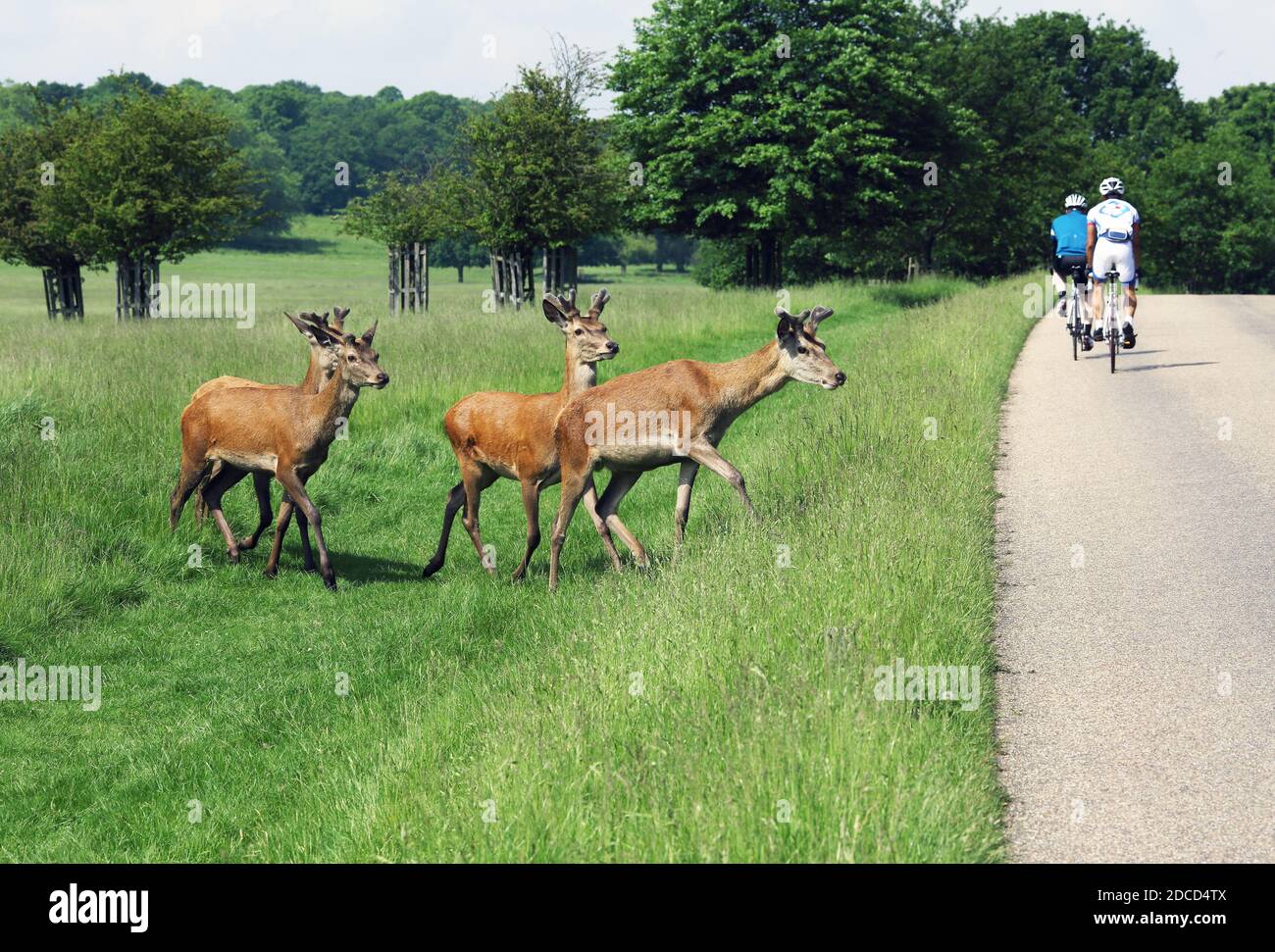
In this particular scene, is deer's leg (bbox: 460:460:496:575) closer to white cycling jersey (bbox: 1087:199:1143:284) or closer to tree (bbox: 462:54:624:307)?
white cycling jersey (bbox: 1087:199:1143:284)

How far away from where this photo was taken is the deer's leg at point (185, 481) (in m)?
11.6

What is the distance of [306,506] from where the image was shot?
35.6 ft

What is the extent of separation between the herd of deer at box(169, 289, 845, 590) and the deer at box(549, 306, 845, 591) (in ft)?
0.04

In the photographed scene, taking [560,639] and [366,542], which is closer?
[560,639]

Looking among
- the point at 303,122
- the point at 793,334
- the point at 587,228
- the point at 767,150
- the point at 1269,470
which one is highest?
the point at 303,122

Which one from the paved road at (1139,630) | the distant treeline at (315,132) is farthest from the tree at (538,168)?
the distant treeline at (315,132)

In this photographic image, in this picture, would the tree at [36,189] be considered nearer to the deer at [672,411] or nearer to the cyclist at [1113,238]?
the cyclist at [1113,238]

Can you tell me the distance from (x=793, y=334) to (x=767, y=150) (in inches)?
1196

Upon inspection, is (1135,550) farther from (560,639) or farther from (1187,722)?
(560,639)

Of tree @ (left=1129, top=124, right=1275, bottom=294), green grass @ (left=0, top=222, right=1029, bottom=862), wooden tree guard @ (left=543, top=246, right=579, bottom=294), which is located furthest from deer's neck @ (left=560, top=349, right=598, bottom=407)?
→ tree @ (left=1129, top=124, right=1275, bottom=294)

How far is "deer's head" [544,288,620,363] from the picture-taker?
1059 cm
